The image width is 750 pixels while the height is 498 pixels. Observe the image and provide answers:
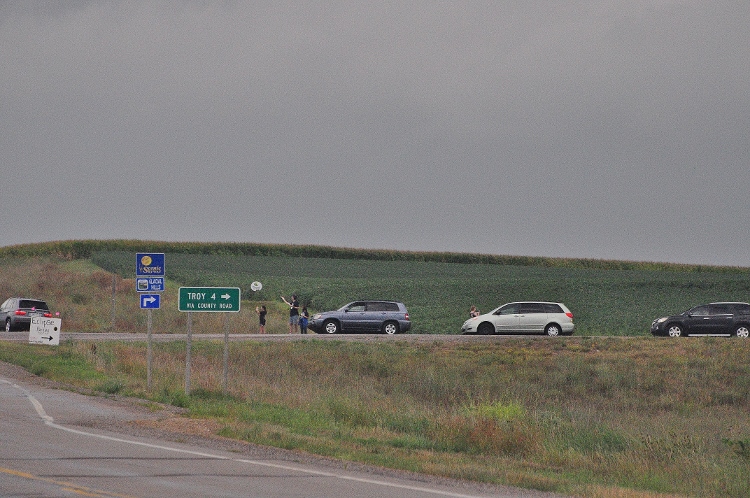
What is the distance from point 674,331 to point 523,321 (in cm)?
628

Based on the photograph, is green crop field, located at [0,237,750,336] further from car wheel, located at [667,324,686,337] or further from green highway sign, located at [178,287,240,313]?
green highway sign, located at [178,287,240,313]

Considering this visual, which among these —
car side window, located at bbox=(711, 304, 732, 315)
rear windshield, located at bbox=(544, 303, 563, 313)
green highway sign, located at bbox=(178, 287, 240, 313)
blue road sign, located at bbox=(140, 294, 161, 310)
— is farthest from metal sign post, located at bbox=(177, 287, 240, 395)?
car side window, located at bbox=(711, 304, 732, 315)

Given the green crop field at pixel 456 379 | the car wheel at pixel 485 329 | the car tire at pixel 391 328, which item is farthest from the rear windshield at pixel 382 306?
the green crop field at pixel 456 379

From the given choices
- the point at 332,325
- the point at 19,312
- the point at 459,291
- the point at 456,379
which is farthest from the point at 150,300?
the point at 459,291

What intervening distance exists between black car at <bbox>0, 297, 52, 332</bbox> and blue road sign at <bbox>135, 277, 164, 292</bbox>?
22029 millimetres

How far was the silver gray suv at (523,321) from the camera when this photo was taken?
43.0 metres

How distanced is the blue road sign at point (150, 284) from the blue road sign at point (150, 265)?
10 centimetres

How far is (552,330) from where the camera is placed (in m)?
43.0

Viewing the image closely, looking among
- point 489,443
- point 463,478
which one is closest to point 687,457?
point 489,443

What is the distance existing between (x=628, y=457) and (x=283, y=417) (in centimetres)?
612

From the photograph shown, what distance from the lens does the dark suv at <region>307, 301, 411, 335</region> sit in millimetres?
44781

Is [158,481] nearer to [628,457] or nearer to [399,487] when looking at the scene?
[399,487]

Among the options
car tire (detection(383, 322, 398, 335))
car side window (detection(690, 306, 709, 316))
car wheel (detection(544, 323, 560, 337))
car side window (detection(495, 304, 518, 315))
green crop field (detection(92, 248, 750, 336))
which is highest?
green crop field (detection(92, 248, 750, 336))

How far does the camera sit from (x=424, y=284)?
214 ft
